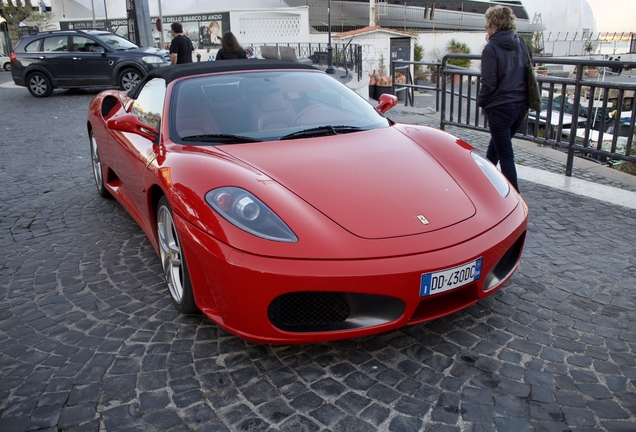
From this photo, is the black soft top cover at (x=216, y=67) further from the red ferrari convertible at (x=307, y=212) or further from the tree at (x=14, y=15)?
the tree at (x=14, y=15)

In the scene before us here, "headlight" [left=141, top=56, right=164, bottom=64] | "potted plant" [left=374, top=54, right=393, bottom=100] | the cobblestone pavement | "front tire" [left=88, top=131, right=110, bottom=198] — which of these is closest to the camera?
the cobblestone pavement

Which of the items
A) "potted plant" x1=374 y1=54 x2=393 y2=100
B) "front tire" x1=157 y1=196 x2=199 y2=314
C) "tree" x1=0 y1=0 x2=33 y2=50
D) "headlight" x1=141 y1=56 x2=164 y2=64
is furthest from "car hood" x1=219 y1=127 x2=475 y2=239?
"tree" x1=0 y1=0 x2=33 y2=50

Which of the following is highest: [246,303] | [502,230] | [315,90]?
[315,90]

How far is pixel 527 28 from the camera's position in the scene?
182 ft

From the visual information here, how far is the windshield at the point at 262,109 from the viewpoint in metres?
3.31

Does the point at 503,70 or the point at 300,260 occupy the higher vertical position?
the point at 503,70

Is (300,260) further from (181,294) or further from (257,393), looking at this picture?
(181,294)

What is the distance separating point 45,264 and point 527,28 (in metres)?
59.6

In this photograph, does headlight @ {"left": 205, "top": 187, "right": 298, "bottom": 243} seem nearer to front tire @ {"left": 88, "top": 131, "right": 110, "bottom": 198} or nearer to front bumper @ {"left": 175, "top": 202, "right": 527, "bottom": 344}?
front bumper @ {"left": 175, "top": 202, "right": 527, "bottom": 344}

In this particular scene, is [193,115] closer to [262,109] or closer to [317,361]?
[262,109]

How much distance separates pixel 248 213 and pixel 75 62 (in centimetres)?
1357

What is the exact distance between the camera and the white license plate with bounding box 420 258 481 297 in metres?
2.37

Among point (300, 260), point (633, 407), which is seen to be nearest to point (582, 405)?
point (633, 407)

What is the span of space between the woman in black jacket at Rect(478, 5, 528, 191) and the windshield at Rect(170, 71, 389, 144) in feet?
4.57
